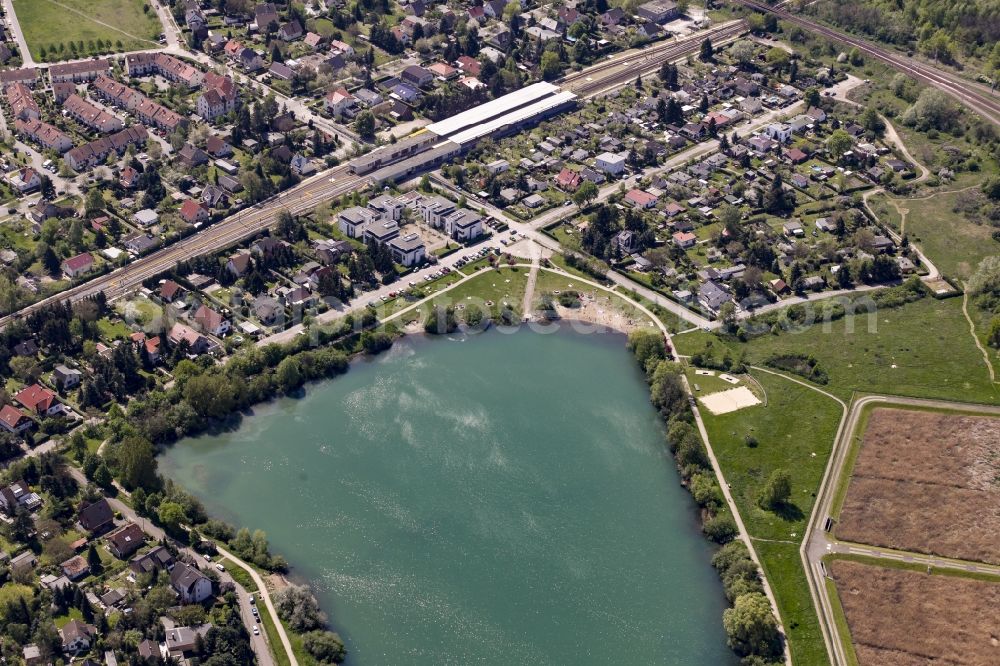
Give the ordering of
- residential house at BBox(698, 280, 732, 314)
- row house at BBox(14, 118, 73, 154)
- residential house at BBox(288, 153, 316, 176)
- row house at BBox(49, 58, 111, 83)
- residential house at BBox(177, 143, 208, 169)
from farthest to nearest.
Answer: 1. row house at BBox(49, 58, 111, 83)
2. row house at BBox(14, 118, 73, 154)
3. residential house at BBox(288, 153, 316, 176)
4. residential house at BBox(177, 143, 208, 169)
5. residential house at BBox(698, 280, 732, 314)

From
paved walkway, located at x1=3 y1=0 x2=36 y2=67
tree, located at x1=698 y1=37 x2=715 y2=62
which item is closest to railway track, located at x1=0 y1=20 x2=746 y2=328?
tree, located at x1=698 y1=37 x2=715 y2=62

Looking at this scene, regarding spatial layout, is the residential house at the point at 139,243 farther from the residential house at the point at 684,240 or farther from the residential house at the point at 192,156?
the residential house at the point at 684,240

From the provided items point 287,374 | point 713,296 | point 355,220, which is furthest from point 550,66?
point 287,374

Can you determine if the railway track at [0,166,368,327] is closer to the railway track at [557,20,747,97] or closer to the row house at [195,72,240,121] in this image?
the row house at [195,72,240,121]

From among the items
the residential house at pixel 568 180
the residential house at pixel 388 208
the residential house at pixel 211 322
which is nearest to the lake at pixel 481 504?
the residential house at pixel 211 322

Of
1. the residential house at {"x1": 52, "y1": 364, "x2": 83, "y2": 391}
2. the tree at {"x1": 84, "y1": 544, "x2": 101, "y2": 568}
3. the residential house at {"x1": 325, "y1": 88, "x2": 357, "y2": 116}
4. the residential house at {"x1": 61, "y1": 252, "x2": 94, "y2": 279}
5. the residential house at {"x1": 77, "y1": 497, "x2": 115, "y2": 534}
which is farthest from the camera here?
the residential house at {"x1": 325, "y1": 88, "x2": 357, "y2": 116}
